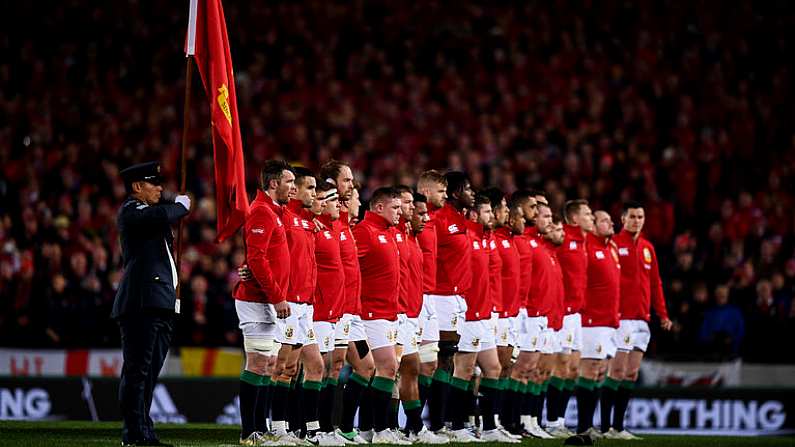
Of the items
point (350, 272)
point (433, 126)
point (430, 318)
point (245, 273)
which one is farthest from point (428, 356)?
point (433, 126)

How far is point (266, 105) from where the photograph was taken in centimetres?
2725

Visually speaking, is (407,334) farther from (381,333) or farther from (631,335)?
(631,335)

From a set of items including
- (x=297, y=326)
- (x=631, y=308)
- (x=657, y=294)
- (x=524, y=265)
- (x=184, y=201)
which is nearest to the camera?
(x=184, y=201)

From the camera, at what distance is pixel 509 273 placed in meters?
14.6

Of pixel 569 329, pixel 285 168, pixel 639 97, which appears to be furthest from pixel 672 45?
pixel 285 168

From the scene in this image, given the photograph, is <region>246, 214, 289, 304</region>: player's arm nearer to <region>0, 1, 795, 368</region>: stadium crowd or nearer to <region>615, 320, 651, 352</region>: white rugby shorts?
<region>615, 320, 651, 352</region>: white rugby shorts

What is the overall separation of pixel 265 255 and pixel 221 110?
62.7 inches

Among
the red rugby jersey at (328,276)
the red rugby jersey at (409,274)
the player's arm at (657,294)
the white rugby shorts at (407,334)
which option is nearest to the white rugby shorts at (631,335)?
the player's arm at (657,294)

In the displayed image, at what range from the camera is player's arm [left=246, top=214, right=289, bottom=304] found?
11.2m

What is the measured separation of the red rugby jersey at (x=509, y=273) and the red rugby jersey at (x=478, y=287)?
1.64 feet

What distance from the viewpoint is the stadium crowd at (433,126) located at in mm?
19281

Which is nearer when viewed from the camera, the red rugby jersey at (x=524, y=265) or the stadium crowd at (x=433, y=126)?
the red rugby jersey at (x=524, y=265)

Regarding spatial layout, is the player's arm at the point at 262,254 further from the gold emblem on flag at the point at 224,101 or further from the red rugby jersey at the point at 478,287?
the red rugby jersey at the point at 478,287

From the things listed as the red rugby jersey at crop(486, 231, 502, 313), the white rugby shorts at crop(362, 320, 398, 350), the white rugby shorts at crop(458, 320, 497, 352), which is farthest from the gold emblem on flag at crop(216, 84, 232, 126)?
the red rugby jersey at crop(486, 231, 502, 313)
